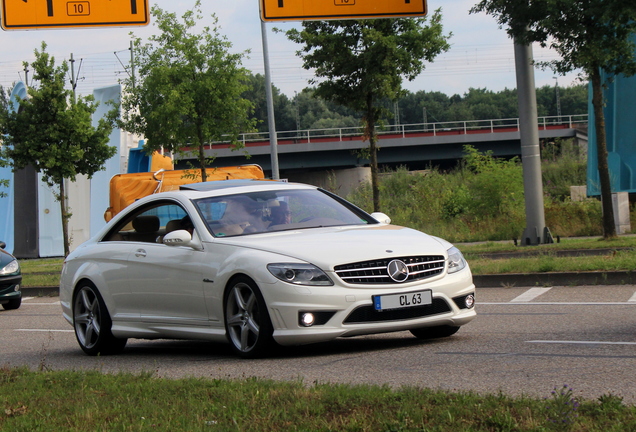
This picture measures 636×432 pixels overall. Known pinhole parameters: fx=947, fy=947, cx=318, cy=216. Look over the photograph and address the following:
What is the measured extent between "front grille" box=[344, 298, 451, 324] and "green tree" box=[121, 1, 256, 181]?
66.0 feet

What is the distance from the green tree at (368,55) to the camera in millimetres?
23344

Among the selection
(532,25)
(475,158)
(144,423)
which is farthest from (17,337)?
(475,158)

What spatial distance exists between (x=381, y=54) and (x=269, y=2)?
730 cm

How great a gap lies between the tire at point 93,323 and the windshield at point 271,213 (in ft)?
5.07

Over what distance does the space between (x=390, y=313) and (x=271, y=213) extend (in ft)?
5.40

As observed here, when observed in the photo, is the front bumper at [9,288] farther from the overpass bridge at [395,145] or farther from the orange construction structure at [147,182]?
the overpass bridge at [395,145]

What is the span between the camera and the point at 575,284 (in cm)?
1347

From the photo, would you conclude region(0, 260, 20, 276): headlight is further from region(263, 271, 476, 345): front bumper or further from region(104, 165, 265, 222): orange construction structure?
region(104, 165, 265, 222): orange construction structure

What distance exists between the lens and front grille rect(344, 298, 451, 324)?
733cm

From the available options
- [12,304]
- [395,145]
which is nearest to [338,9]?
[12,304]

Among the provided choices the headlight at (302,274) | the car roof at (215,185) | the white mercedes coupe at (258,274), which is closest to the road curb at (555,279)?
the white mercedes coupe at (258,274)

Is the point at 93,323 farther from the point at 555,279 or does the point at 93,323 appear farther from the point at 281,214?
the point at 555,279

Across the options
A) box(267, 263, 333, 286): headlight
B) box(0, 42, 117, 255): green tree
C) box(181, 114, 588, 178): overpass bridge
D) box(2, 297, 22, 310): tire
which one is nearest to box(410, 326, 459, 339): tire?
box(267, 263, 333, 286): headlight

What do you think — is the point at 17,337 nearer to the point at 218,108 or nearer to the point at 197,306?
the point at 197,306
